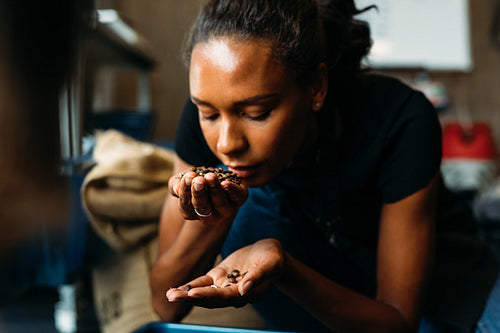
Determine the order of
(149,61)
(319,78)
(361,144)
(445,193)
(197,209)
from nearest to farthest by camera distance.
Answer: (197,209)
(319,78)
(361,144)
(445,193)
(149,61)

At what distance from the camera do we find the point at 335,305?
18.7 inches

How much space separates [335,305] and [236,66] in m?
0.28

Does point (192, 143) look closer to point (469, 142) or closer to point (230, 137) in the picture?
point (230, 137)

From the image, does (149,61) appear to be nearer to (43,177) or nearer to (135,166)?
(135,166)

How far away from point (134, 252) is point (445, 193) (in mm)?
565

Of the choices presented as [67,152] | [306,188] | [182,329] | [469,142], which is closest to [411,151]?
[306,188]

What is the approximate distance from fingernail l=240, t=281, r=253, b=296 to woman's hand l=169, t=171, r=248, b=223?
7 cm

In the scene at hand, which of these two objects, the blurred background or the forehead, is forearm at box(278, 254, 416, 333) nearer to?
the blurred background

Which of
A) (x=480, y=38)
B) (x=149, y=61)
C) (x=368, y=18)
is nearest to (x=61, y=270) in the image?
(x=368, y=18)

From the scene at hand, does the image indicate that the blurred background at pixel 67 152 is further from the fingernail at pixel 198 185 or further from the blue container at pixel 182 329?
the fingernail at pixel 198 185

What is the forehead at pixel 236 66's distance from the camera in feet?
1.30

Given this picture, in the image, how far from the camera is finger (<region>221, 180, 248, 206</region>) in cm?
35

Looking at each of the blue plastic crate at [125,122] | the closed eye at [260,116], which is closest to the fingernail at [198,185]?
the closed eye at [260,116]

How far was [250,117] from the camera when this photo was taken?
1.34 ft
